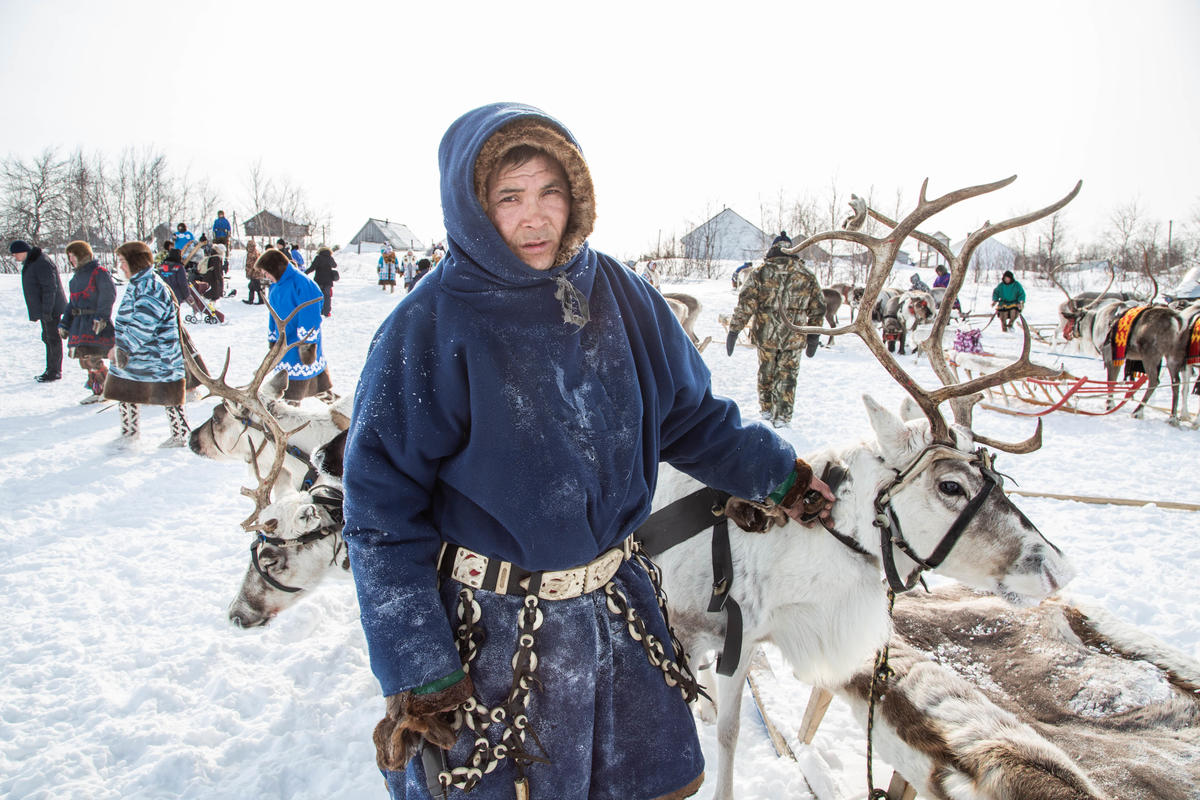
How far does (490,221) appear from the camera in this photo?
1.14 m

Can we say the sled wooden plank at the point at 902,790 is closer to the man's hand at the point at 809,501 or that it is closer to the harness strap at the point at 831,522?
the harness strap at the point at 831,522

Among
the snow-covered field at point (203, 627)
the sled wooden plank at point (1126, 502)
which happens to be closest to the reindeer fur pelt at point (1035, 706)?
the snow-covered field at point (203, 627)

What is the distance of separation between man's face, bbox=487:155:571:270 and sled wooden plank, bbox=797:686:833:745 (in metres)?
2.26

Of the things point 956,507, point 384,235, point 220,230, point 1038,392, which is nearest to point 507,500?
point 956,507

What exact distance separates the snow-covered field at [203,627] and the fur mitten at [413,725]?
1.54m

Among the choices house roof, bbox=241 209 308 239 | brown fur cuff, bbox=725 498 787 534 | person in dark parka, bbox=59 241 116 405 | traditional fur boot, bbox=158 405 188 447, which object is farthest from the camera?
house roof, bbox=241 209 308 239

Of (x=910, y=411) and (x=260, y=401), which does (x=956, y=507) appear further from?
(x=260, y=401)

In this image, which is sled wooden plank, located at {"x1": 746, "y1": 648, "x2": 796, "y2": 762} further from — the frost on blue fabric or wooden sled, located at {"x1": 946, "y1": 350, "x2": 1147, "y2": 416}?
wooden sled, located at {"x1": 946, "y1": 350, "x2": 1147, "y2": 416}

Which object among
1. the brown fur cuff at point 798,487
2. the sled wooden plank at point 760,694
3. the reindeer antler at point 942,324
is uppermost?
the reindeer antler at point 942,324

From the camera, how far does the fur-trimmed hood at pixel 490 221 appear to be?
1.13m

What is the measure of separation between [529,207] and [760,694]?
2.64m

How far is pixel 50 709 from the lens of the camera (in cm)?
262

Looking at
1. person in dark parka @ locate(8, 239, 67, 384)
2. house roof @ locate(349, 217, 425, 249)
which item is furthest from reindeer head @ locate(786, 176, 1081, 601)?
house roof @ locate(349, 217, 425, 249)

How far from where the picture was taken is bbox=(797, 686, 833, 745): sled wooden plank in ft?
8.27
